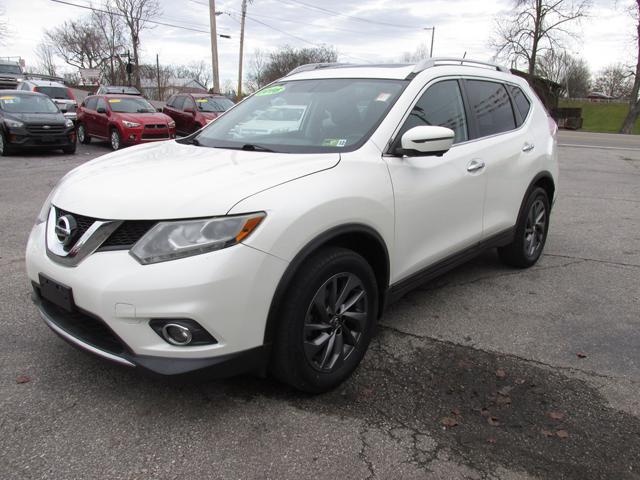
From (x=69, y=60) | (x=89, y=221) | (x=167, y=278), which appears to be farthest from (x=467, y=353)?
(x=69, y=60)

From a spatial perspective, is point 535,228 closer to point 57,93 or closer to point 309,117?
point 309,117

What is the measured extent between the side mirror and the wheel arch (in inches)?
21.1

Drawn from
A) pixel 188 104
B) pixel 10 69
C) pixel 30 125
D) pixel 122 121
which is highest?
pixel 10 69

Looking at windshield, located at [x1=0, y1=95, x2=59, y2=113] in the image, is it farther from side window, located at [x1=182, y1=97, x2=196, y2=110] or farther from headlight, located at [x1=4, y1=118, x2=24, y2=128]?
side window, located at [x1=182, y1=97, x2=196, y2=110]

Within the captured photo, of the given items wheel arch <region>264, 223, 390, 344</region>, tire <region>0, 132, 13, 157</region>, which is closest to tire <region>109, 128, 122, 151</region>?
tire <region>0, 132, 13, 157</region>

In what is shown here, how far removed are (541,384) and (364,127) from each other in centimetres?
184

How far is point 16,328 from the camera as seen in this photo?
358 centimetres

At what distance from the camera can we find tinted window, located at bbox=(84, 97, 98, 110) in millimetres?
15909

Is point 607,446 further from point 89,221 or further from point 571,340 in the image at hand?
point 89,221

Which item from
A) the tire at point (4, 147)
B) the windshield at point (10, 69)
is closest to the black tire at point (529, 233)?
the tire at point (4, 147)

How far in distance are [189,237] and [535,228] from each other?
3.80 metres

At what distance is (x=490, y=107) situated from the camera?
4305 mm

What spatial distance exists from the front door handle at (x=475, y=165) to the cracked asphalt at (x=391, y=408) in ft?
3.60

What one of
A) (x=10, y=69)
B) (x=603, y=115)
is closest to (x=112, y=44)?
(x=10, y=69)
